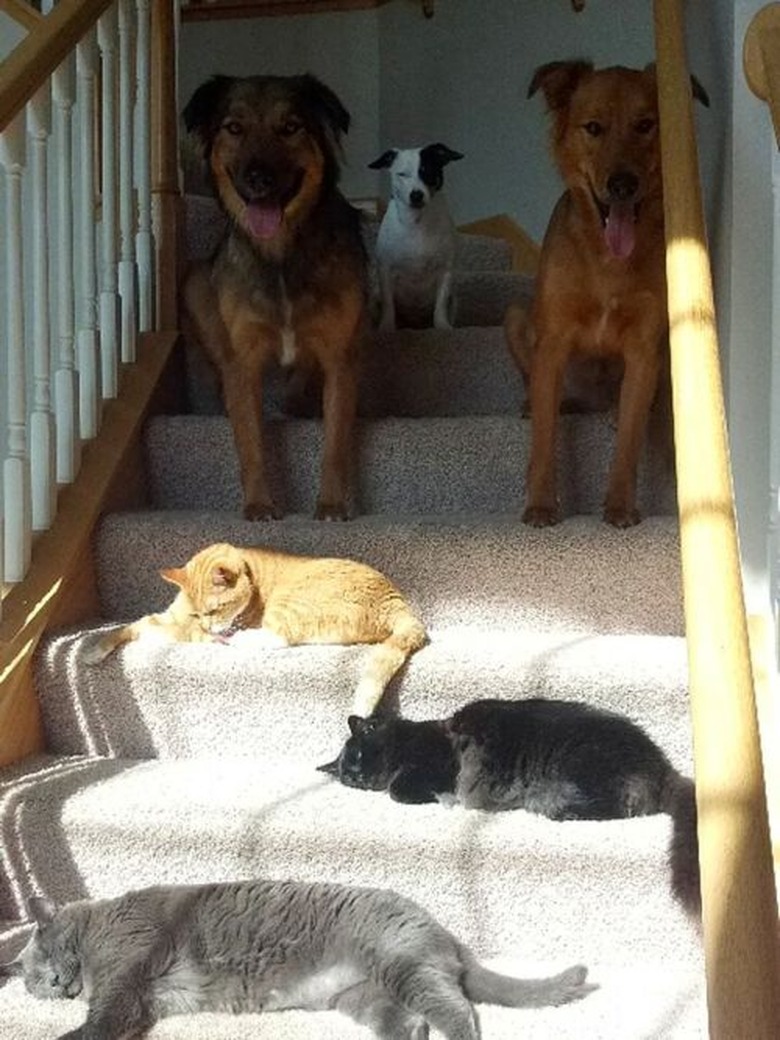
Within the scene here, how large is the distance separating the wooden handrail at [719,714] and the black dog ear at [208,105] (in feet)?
4.96

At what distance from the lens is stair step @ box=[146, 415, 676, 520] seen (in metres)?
2.58

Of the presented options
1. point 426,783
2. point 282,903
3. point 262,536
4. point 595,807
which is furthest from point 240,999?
point 262,536

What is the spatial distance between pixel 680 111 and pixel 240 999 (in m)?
1.39

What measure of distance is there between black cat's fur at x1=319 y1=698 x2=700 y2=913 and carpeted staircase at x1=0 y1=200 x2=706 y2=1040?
4 cm

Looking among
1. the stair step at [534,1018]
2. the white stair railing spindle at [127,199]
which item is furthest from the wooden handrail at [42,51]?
the stair step at [534,1018]

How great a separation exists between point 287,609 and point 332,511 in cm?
40

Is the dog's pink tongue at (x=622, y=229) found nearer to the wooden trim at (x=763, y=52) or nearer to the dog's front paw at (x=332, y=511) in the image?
the wooden trim at (x=763, y=52)

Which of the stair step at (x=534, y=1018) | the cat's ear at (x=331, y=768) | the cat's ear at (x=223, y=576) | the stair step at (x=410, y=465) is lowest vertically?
the stair step at (x=534, y=1018)

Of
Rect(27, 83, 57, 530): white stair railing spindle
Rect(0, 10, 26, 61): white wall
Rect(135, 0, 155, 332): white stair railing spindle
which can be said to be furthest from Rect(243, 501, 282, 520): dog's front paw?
Rect(0, 10, 26, 61): white wall

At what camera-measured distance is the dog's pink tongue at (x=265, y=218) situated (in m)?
2.65

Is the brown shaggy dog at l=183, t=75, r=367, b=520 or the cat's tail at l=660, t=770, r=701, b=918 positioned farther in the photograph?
the brown shaggy dog at l=183, t=75, r=367, b=520

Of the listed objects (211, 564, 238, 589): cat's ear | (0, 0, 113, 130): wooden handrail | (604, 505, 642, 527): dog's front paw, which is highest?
(0, 0, 113, 130): wooden handrail

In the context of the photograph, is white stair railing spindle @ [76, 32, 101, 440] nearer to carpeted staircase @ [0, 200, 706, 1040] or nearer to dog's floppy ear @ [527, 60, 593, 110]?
carpeted staircase @ [0, 200, 706, 1040]

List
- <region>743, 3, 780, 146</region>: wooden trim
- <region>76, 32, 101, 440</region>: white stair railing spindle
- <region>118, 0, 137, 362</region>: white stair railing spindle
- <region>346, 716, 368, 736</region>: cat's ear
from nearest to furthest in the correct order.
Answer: <region>743, 3, 780, 146</region>: wooden trim < <region>346, 716, 368, 736</region>: cat's ear < <region>76, 32, 101, 440</region>: white stair railing spindle < <region>118, 0, 137, 362</region>: white stair railing spindle
